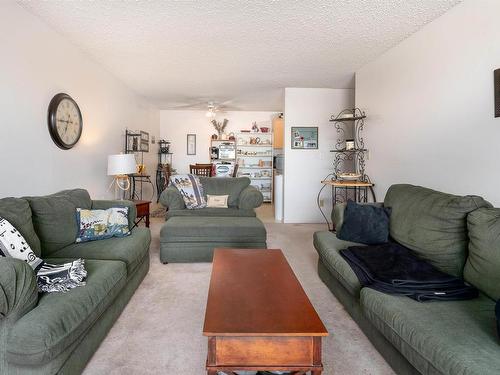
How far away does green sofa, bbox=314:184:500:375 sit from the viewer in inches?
44.3

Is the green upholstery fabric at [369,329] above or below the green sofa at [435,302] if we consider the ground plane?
below

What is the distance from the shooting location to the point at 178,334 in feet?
6.16

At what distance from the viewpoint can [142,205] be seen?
3967 mm

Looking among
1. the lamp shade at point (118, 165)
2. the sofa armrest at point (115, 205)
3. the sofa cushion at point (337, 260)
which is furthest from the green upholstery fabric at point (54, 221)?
the sofa cushion at point (337, 260)

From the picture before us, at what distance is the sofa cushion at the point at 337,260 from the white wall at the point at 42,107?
2546 mm

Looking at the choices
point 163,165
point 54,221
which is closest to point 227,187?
point 54,221

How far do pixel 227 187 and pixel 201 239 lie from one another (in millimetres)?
1396

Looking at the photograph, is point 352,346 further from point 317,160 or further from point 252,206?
point 317,160

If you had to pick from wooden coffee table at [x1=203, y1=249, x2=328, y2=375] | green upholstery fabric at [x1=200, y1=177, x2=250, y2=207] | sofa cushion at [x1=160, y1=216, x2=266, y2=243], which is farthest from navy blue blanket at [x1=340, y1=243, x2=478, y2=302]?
green upholstery fabric at [x1=200, y1=177, x2=250, y2=207]

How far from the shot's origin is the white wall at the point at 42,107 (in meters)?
2.31

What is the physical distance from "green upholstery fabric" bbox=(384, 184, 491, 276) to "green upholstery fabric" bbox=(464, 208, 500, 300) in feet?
0.30

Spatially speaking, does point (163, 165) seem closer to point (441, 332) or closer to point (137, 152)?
point (137, 152)

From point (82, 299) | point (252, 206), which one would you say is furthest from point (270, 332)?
point (252, 206)

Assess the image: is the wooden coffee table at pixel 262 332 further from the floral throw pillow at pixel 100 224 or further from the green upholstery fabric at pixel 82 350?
the floral throw pillow at pixel 100 224
